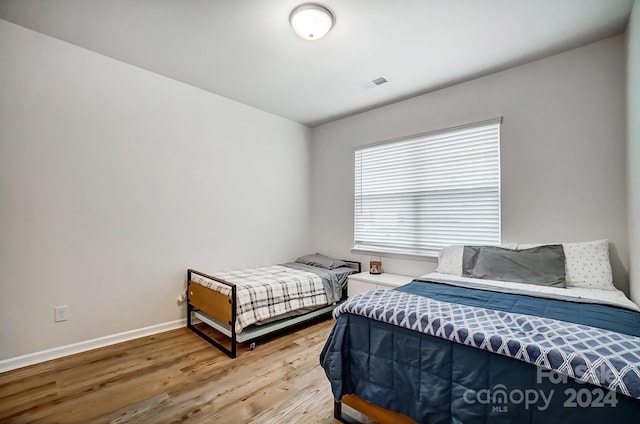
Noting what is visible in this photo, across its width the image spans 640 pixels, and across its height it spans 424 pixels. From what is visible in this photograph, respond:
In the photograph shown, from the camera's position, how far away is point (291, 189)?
437cm

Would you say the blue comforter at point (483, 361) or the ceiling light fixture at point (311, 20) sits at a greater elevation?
the ceiling light fixture at point (311, 20)

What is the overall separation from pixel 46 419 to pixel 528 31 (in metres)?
4.22

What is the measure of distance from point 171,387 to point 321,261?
2.30 meters

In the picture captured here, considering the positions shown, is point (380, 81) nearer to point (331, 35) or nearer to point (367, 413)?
point (331, 35)

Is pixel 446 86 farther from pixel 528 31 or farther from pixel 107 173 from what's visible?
pixel 107 173

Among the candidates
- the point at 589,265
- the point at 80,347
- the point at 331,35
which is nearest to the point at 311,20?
the point at 331,35

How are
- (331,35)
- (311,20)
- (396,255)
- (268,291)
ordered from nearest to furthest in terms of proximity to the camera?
(311,20) < (331,35) < (268,291) < (396,255)

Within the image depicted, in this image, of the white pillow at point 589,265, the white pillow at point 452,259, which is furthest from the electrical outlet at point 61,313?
the white pillow at point 589,265

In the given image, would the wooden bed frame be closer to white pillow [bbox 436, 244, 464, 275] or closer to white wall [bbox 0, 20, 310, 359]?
white pillow [bbox 436, 244, 464, 275]

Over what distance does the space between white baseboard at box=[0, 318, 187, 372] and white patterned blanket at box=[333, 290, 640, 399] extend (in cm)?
230

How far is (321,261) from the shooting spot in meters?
3.99

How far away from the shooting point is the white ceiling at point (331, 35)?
2021mm

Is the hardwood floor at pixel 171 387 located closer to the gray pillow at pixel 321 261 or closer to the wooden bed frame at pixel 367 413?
the wooden bed frame at pixel 367 413

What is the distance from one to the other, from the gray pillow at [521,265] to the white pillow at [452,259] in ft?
0.25
